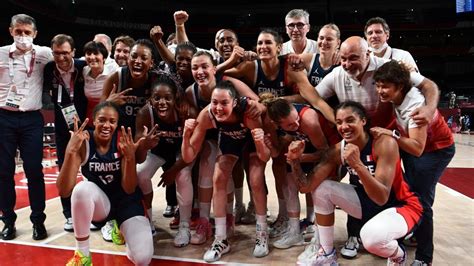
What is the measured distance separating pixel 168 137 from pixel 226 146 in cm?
52

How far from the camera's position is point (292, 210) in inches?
128

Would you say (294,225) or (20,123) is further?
(20,123)

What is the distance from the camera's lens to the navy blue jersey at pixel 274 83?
3188 millimetres

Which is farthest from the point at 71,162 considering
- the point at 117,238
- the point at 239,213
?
the point at 239,213

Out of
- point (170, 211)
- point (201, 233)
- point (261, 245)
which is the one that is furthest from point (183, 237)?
point (170, 211)

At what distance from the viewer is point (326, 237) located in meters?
2.69

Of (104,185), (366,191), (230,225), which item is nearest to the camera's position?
(366,191)

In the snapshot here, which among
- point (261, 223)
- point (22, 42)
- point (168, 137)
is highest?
point (22, 42)

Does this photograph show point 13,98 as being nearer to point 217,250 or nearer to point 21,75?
point 21,75

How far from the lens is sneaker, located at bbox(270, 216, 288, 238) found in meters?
3.42

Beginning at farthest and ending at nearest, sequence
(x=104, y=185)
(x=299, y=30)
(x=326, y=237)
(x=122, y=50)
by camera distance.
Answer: (x=122, y=50) < (x=299, y=30) < (x=104, y=185) < (x=326, y=237)

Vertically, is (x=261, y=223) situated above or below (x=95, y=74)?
below

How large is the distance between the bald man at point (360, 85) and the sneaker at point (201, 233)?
0.85m

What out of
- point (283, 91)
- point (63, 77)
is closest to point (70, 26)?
point (63, 77)
